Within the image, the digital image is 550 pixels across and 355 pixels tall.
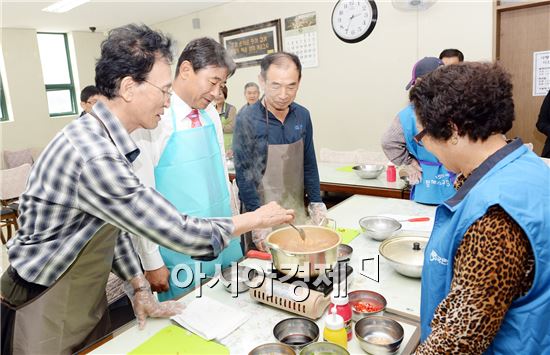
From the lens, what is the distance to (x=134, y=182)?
3.95 feet

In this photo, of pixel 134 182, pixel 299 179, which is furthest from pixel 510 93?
pixel 299 179

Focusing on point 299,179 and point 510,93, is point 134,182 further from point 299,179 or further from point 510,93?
point 299,179

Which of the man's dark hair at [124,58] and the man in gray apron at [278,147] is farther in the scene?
the man in gray apron at [278,147]

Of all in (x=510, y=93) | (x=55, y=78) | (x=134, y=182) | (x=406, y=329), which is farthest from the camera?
(x=55, y=78)

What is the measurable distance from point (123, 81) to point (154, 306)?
2.63 ft

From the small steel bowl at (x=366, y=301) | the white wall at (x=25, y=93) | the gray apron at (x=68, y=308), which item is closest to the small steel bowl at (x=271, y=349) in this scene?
the small steel bowl at (x=366, y=301)

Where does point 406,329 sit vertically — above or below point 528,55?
below

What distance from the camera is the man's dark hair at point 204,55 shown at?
1870mm

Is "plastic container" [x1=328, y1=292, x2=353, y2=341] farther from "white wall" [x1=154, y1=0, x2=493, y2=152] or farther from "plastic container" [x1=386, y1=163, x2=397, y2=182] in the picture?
"white wall" [x1=154, y1=0, x2=493, y2=152]

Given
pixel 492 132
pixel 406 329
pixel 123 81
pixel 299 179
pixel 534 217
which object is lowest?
pixel 406 329

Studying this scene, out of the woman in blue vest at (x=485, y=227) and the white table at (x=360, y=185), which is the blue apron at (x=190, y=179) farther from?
the white table at (x=360, y=185)

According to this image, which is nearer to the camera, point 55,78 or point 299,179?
point 299,179

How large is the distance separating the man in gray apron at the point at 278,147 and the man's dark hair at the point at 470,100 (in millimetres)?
1341

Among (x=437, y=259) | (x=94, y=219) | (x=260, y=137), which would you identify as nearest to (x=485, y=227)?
(x=437, y=259)
